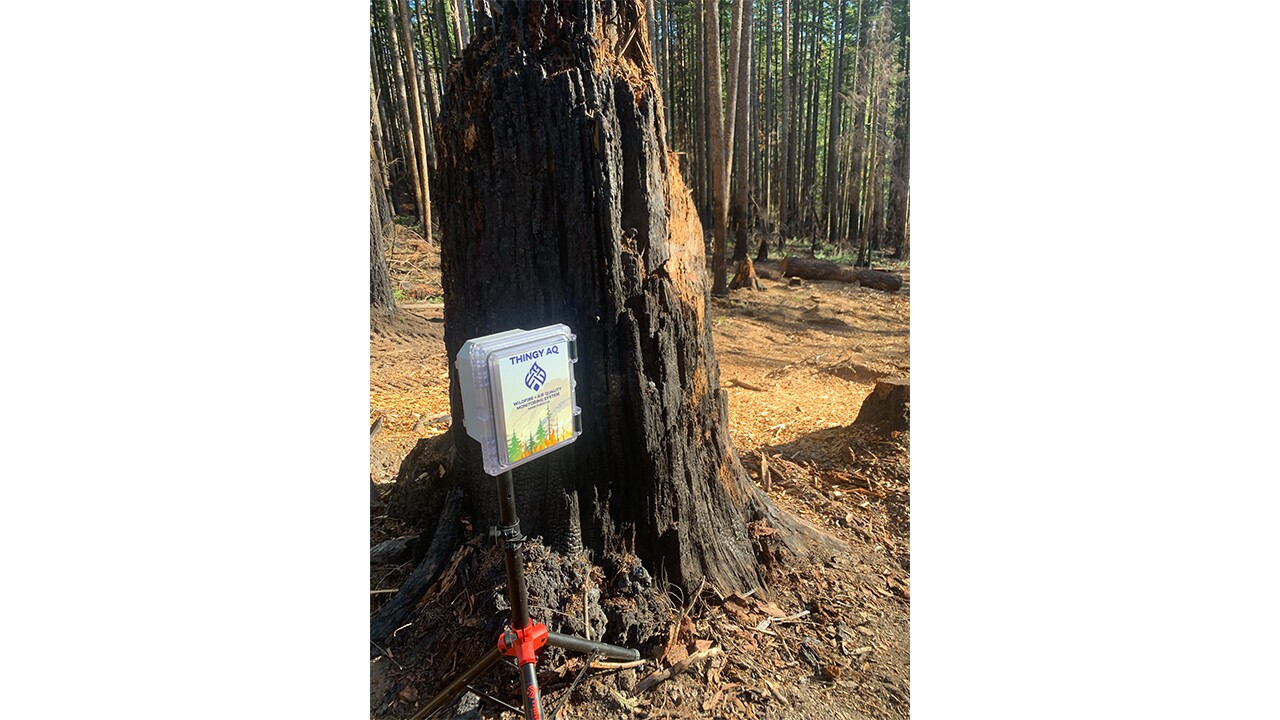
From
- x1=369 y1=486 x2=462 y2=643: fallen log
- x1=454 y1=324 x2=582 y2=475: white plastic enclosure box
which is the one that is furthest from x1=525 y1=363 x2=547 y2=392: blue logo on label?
x1=369 y1=486 x2=462 y2=643: fallen log

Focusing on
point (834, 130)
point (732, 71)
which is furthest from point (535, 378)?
point (834, 130)

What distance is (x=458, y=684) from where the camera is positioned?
4.08 feet

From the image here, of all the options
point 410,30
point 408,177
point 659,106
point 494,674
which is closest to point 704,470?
point 494,674

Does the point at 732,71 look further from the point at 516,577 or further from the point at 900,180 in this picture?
the point at 516,577

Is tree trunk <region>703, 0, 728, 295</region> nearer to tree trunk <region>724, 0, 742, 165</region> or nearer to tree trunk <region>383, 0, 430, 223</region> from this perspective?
tree trunk <region>724, 0, 742, 165</region>

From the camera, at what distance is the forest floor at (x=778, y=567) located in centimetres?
136

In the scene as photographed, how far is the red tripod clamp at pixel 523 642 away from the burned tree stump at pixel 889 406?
1.69 metres

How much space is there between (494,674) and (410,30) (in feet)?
8.76

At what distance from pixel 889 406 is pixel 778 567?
1.04m

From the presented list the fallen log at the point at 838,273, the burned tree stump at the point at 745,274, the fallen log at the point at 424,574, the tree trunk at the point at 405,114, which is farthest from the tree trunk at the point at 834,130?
the fallen log at the point at 424,574

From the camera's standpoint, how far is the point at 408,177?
396 cm

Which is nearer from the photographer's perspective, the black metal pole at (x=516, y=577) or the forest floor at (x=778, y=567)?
the black metal pole at (x=516, y=577)

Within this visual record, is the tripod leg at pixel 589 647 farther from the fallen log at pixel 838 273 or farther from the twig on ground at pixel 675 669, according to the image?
the fallen log at pixel 838 273

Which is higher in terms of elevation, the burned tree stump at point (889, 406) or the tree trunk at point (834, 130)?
the tree trunk at point (834, 130)
